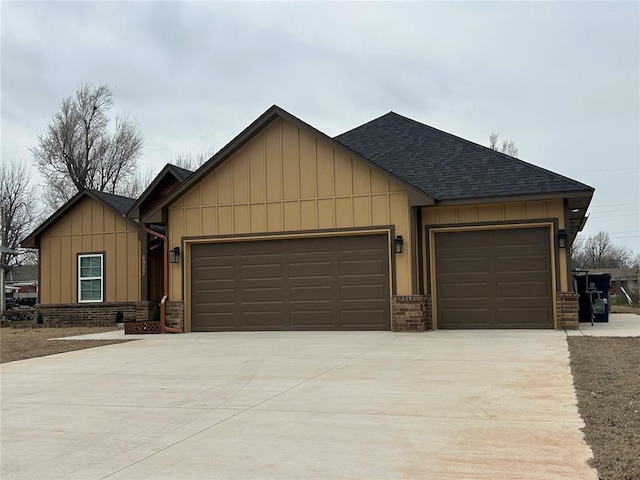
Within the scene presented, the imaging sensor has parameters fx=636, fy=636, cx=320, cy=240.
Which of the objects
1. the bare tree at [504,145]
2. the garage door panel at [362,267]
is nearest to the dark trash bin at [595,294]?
the garage door panel at [362,267]

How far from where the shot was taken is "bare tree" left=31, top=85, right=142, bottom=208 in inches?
1378

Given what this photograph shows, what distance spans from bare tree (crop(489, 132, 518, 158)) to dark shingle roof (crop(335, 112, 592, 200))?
2189 cm

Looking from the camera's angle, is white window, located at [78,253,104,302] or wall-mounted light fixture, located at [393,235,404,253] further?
white window, located at [78,253,104,302]

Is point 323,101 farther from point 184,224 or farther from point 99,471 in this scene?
point 99,471

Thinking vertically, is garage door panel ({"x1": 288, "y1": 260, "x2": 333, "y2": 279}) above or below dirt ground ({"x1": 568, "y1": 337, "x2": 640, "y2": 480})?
above

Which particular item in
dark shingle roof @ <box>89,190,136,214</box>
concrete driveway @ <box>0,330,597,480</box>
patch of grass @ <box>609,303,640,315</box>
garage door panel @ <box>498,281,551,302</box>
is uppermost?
dark shingle roof @ <box>89,190,136,214</box>

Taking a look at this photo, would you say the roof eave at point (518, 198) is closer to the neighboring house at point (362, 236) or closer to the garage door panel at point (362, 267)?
the neighboring house at point (362, 236)

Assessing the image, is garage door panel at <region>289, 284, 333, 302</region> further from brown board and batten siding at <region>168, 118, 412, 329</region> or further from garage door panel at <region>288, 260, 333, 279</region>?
brown board and batten siding at <region>168, 118, 412, 329</region>

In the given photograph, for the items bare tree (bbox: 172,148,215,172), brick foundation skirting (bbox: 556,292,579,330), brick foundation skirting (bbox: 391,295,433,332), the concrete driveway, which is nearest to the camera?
the concrete driveway

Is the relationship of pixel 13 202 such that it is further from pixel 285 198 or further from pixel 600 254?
pixel 600 254

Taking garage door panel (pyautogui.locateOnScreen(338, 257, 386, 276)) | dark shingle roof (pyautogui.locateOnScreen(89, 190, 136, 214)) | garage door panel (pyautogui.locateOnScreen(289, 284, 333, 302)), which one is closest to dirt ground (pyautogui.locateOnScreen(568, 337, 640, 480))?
garage door panel (pyautogui.locateOnScreen(338, 257, 386, 276))

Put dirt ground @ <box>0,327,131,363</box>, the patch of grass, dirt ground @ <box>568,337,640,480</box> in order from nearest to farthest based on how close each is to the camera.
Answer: dirt ground @ <box>568,337,640,480</box>
dirt ground @ <box>0,327,131,363</box>
the patch of grass

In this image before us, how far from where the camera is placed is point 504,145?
3956 cm

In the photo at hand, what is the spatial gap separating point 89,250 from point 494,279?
12.7 m
